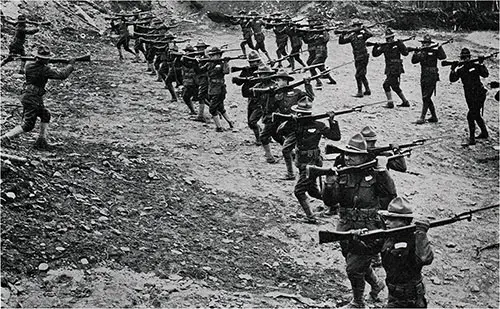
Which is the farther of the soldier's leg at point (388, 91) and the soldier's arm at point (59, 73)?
the soldier's leg at point (388, 91)

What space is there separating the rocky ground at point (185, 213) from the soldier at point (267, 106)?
56cm

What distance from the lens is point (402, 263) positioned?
559 cm

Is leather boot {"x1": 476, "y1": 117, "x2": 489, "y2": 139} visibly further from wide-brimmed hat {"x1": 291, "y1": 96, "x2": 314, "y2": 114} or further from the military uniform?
wide-brimmed hat {"x1": 291, "y1": 96, "x2": 314, "y2": 114}

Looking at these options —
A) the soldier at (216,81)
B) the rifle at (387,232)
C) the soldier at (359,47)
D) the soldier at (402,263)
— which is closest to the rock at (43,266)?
the rifle at (387,232)

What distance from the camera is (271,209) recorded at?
9.16 metres

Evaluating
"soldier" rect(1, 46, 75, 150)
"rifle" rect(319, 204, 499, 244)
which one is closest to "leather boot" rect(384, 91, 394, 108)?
"soldier" rect(1, 46, 75, 150)

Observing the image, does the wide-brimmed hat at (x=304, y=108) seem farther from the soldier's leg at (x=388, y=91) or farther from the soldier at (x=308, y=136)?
the soldier's leg at (x=388, y=91)

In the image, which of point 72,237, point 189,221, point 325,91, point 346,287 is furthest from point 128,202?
point 325,91

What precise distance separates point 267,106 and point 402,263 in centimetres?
529

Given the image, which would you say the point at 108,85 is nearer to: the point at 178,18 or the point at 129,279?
the point at 129,279

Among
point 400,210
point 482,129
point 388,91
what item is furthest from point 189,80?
point 400,210

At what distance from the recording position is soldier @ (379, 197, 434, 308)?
552cm

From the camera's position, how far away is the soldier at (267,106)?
10.4 metres

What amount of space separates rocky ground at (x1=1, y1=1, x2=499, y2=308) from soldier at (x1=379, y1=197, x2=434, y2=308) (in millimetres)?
1233
